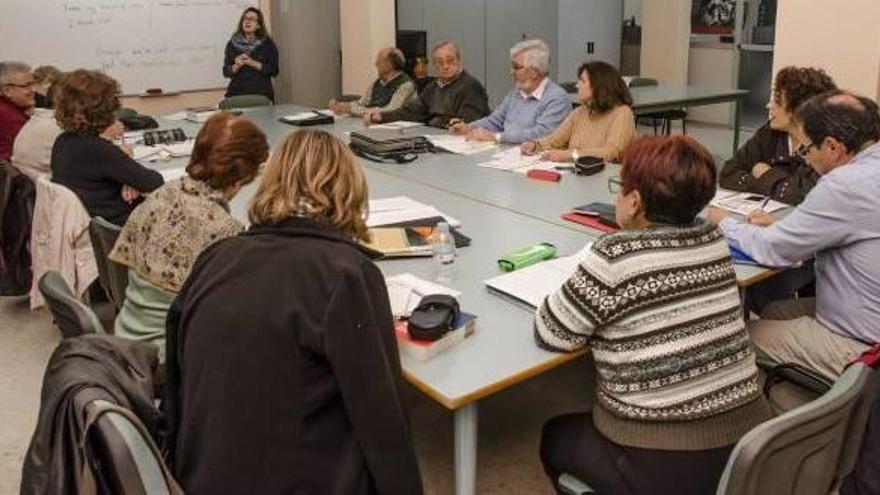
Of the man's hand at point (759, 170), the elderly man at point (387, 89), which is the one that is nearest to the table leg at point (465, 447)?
the man's hand at point (759, 170)

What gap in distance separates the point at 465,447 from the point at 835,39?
254cm

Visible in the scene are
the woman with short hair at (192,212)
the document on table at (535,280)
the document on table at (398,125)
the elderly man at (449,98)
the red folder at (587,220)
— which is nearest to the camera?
the document on table at (535,280)

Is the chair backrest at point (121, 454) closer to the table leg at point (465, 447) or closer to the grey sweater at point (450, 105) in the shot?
the table leg at point (465, 447)

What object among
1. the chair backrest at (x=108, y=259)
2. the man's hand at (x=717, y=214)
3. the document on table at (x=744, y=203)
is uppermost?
the man's hand at (x=717, y=214)

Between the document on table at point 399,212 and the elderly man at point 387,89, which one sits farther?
the elderly man at point 387,89

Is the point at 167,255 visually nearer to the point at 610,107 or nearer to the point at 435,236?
the point at 435,236

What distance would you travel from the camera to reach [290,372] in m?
1.47

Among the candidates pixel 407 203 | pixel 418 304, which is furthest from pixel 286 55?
pixel 418 304

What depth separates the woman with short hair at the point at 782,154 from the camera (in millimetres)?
2881

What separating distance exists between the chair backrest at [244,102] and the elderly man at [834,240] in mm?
4392

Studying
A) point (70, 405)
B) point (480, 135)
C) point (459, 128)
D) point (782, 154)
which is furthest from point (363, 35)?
point (70, 405)

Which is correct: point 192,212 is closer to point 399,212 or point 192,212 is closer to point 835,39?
point 399,212

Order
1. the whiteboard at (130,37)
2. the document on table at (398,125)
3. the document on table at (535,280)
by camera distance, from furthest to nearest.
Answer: the whiteboard at (130,37) < the document on table at (398,125) < the document on table at (535,280)

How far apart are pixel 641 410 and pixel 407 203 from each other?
153 centimetres
